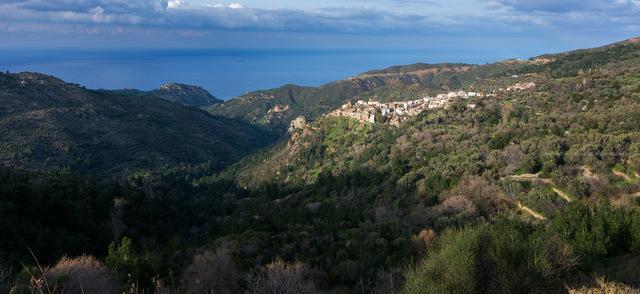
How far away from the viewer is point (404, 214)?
25.2 metres

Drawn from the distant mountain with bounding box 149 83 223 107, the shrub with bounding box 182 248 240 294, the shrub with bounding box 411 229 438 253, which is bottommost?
the distant mountain with bounding box 149 83 223 107

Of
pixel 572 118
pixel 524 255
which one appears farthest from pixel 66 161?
pixel 524 255

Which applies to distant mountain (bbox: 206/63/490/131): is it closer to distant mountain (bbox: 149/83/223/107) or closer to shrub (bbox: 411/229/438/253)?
distant mountain (bbox: 149/83/223/107)

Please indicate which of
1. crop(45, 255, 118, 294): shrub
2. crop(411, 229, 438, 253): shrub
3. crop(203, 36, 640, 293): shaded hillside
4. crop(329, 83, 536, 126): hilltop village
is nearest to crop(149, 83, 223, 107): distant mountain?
crop(329, 83, 536, 126): hilltop village

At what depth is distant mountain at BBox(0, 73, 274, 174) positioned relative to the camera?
60.4 m

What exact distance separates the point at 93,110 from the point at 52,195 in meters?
63.7

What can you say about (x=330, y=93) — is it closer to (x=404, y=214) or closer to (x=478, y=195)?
(x=404, y=214)

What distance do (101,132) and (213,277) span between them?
2802 inches

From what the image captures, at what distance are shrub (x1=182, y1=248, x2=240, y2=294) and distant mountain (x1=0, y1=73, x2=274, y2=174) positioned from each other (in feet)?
151

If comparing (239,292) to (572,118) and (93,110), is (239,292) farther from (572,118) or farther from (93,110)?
(93,110)

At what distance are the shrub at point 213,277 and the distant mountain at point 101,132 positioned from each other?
151 feet

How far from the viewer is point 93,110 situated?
83125mm

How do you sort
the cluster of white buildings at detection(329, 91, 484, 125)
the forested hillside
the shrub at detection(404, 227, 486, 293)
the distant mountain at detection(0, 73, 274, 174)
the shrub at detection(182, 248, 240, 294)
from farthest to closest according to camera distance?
the distant mountain at detection(0, 73, 274, 174), the cluster of white buildings at detection(329, 91, 484, 125), the shrub at detection(182, 248, 240, 294), the forested hillside, the shrub at detection(404, 227, 486, 293)

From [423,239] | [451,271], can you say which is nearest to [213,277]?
[423,239]
